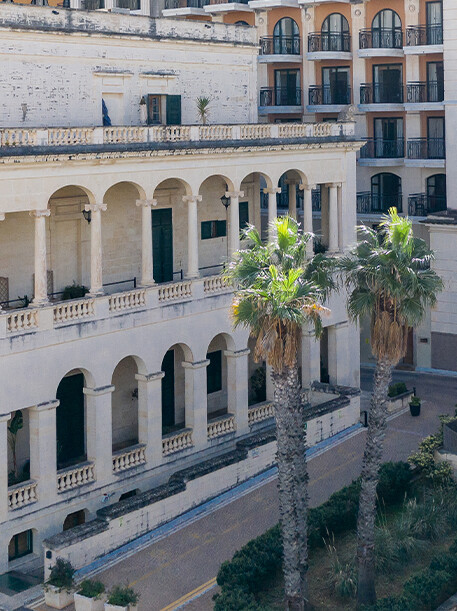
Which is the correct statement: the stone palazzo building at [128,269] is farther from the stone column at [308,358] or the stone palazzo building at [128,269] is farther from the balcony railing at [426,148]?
the balcony railing at [426,148]

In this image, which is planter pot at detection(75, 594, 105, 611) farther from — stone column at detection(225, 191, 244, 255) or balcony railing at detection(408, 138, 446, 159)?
balcony railing at detection(408, 138, 446, 159)

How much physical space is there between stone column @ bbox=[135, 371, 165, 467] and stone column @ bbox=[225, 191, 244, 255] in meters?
6.11

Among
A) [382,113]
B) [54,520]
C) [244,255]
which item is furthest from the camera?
[382,113]

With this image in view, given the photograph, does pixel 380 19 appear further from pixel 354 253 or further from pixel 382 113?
pixel 354 253

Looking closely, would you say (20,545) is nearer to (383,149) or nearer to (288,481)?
(288,481)

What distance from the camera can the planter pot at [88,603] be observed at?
104ft

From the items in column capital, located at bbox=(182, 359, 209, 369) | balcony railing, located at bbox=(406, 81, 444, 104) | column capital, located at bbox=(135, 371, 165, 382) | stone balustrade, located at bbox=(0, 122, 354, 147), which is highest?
balcony railing, located at bbox=(406, 81, 444, 104)

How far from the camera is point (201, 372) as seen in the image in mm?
43344

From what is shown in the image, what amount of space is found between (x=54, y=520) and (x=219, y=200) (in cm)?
1628

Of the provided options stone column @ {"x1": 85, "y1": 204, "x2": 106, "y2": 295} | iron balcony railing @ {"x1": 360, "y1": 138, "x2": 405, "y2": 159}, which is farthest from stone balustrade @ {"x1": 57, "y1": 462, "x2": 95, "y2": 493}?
iron balcony railing @ {"x1": 360, "y1": 138, "x2": 405, "y2": 159}

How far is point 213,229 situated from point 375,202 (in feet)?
44.8

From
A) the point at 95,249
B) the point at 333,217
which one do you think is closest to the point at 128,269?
the point at 95,249

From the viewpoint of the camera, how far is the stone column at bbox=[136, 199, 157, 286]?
40906 millimetres

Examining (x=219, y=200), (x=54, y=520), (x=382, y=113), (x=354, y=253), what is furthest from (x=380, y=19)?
(x=54, y=520)
